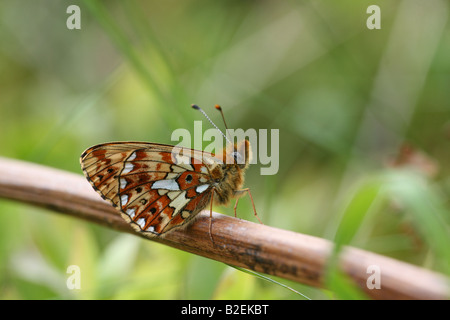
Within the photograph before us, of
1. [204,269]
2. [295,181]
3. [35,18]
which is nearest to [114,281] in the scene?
[204,269]

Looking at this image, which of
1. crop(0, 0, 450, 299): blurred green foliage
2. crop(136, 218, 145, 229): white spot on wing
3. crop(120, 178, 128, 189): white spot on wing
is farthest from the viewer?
crop(0, 0, 450, 299): blurred green foliage

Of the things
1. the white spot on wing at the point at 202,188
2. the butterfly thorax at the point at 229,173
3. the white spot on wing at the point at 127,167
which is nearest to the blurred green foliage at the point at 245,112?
the butterfly thorax at the point at 229,173

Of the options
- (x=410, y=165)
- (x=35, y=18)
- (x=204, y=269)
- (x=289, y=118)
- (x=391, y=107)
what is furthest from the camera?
(x=35, y=18)

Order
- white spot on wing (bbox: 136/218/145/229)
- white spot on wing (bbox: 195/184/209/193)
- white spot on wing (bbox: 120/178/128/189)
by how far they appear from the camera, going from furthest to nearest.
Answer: white spot on wing (bbox: 195/184/209/193) → white spot on wing (bbox: 120/178/128/189) → white spot on wing (bbox: 136/218/145/229)

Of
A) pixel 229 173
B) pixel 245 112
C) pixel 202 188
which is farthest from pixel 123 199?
pixel 245 112

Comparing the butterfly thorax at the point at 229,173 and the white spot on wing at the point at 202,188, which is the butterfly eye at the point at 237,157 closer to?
the butterfly thorax at the point at 229,173

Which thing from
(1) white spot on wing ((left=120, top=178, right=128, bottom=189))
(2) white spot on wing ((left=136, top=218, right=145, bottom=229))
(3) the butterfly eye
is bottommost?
(2) white spot on wing ((left=136, top=218, right=145, bottom=229))

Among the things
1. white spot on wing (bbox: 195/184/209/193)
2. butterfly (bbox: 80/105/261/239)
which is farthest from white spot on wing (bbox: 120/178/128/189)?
white spot on wing (bbox: 195/184/209/193)

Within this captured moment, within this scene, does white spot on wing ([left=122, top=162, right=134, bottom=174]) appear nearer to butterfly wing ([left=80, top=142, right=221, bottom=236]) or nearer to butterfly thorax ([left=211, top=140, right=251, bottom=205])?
butterfly wing ([left=80, top=142, right=221, bottom=236])
